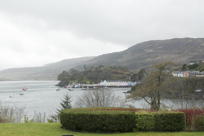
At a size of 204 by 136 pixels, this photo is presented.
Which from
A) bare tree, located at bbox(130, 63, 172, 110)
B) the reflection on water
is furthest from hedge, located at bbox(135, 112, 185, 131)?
bare tree, located at bbox(130, 63, 172, 110)

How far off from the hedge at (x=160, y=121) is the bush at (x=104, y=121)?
372mm

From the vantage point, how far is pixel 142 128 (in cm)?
1212

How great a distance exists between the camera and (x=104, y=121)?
11977 mm

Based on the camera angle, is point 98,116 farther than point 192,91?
No

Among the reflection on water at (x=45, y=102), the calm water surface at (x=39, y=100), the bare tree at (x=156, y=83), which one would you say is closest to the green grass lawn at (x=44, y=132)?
the reflection on water at (x=45, y=102)

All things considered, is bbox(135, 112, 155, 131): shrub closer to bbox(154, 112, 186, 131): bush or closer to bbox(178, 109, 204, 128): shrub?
bbox(154, 112, 186, 131): bush

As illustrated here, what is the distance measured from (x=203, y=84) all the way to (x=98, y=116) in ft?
155

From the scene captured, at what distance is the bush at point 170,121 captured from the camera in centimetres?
1202

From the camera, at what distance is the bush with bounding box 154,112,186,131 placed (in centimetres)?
1202

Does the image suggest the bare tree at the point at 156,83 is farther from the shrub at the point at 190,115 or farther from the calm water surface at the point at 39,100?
the shrub at the point at 190,115

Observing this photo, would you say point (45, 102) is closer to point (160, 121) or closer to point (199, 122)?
point (160, 121)

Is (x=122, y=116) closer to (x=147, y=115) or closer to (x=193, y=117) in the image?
(x=147, y=115)

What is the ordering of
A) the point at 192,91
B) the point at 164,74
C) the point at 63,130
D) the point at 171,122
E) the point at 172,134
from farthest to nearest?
the point at 192,91 → the point at 164,74 → the point at 63,130 → the point at 171,122 → the point at 172,134

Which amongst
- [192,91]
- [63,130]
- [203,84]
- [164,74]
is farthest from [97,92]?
[63,130]
